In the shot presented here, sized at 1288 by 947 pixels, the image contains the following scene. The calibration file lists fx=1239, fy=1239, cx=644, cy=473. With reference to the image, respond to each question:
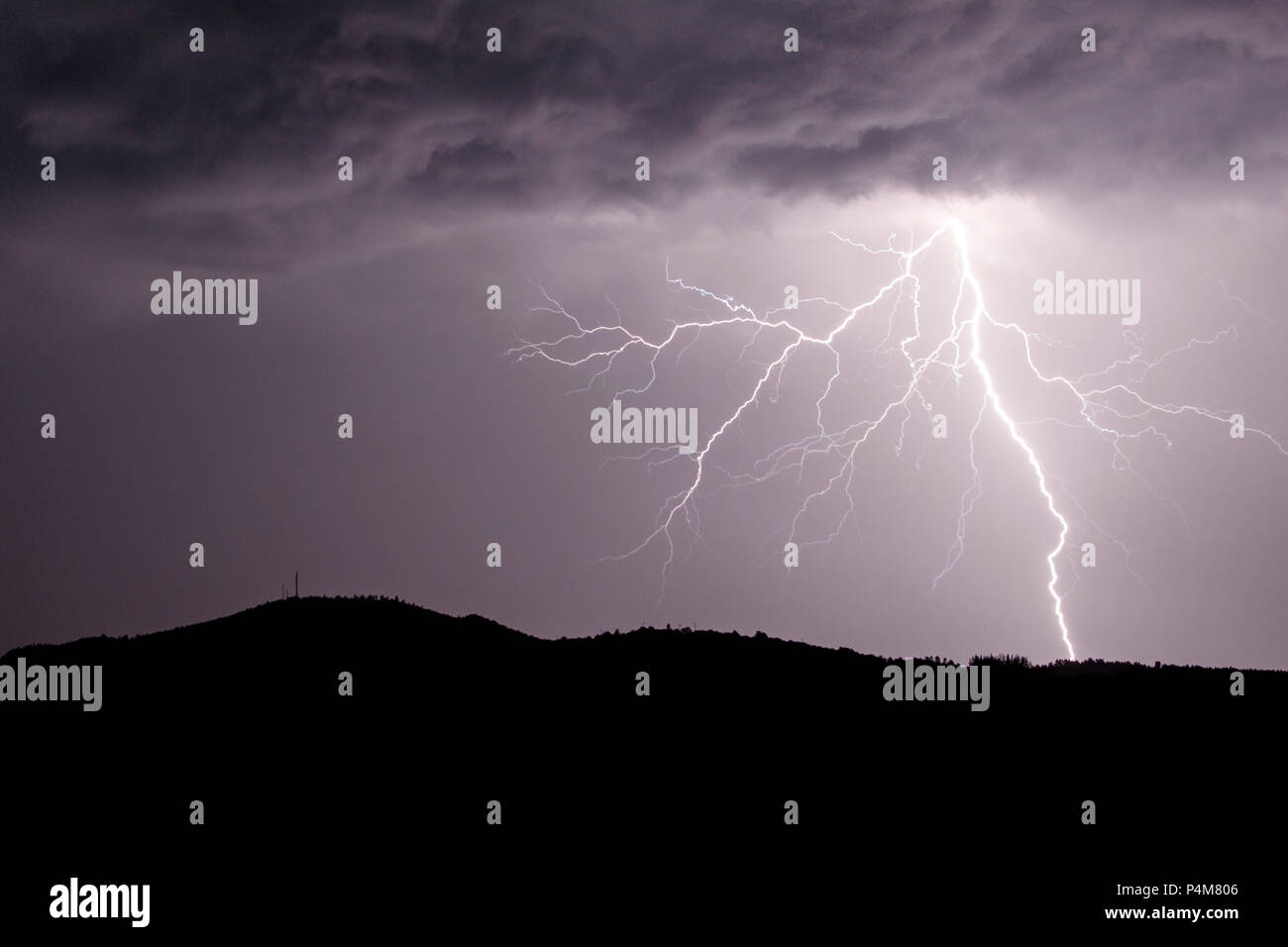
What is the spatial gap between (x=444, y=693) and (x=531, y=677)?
1.64m

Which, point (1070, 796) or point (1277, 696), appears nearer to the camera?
point (1070, 796)

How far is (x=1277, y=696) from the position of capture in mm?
Result: 23266

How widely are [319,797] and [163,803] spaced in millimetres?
2344

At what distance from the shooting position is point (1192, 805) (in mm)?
17891

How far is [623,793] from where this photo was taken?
725 inches

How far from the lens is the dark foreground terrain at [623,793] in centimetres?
1527

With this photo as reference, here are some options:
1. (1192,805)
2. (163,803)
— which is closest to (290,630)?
(163,803)

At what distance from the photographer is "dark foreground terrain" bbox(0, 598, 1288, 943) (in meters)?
15.3

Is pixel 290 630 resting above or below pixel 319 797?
above
